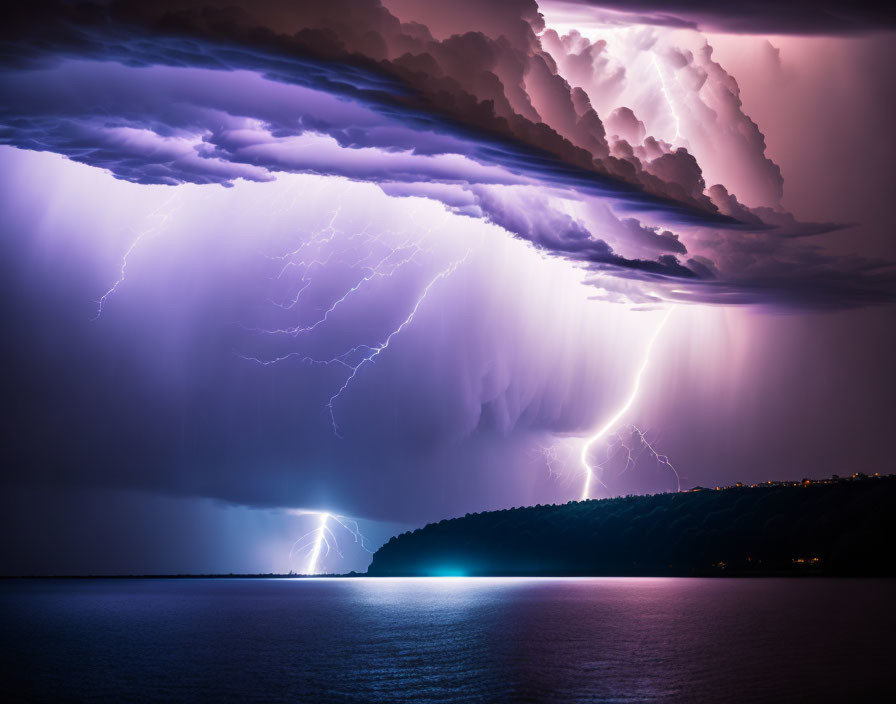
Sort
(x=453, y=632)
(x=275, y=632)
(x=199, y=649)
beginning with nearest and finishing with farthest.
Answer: (x=199, y=649)
(x=453, y=632)
(x=275, y=632)

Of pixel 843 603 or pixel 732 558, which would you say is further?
pixel 732 558

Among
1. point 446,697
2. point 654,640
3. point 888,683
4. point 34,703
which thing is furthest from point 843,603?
point 34,703

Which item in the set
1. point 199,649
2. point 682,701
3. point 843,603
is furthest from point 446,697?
point 843,603

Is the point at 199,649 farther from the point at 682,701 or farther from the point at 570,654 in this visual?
the point at 682,701

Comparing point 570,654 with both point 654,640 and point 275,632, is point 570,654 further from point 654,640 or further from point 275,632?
point 275,632

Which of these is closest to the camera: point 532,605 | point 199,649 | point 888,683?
point 888,683

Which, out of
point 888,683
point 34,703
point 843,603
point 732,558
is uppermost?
point 732,558

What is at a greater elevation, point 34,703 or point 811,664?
point 811,664
